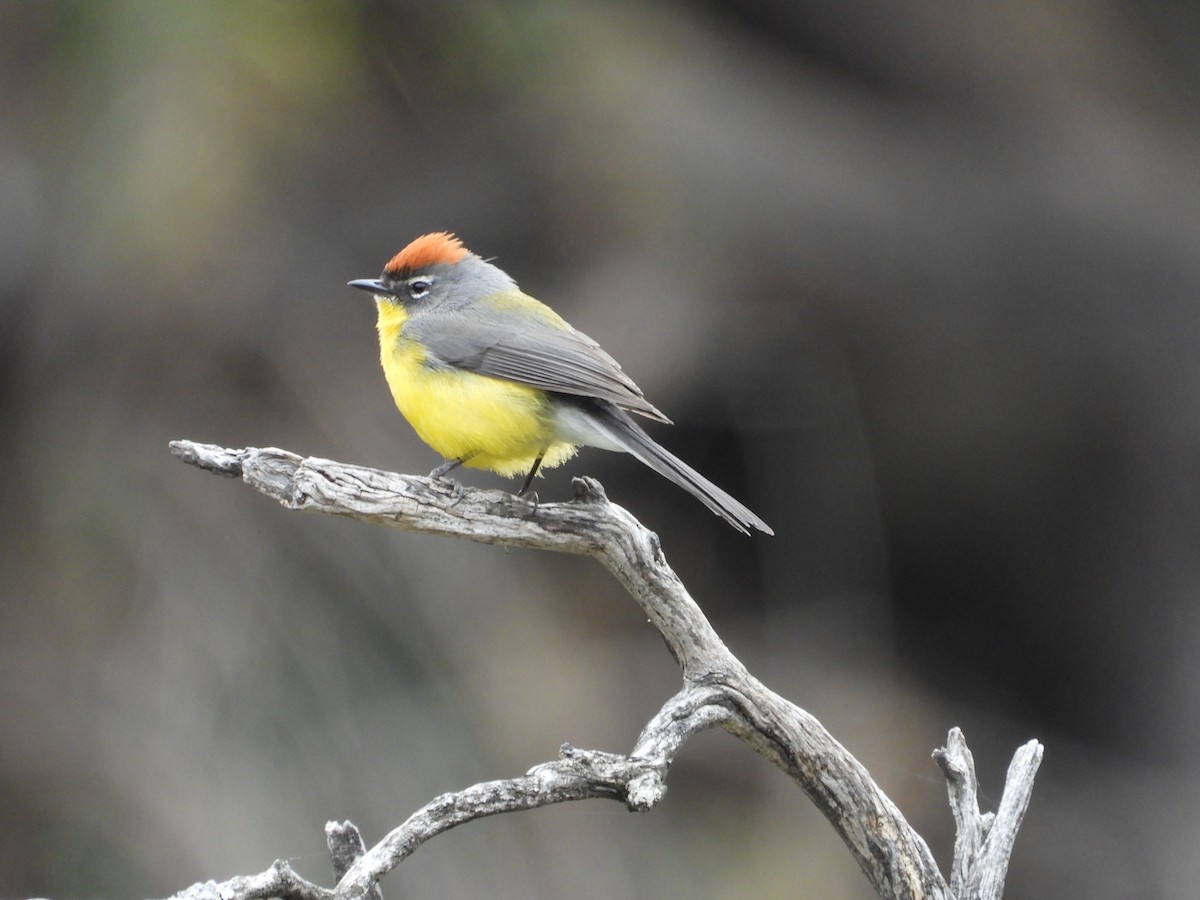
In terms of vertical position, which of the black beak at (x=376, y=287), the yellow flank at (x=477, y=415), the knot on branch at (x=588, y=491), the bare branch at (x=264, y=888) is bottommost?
the bare branch at (x=264, y=888)

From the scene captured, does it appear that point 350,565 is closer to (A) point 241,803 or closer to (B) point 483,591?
(B) point 483,591

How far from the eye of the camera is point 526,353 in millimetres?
4984

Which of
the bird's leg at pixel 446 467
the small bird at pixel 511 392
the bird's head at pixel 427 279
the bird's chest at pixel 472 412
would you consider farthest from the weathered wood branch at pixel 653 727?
the bird's head at pixel 427 279

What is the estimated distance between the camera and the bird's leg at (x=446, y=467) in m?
4.57

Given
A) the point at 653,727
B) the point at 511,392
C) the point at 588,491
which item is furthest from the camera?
the point at 511,392

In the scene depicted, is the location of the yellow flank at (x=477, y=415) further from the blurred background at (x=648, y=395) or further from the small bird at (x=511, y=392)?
the blurred background at (x=648, y=395)

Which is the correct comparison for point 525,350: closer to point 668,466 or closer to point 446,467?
point 446,467

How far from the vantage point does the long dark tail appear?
4293 millimetres

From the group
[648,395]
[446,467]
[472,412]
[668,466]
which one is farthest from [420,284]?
[648,395]

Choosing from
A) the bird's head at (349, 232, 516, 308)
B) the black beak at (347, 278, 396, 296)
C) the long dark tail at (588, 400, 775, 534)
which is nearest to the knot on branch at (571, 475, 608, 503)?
the long dark tail at (588, 400, 775, 534)

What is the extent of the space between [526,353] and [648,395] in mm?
4022

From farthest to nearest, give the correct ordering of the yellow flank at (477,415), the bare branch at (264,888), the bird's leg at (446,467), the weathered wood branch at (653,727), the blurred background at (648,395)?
the blurred background at (648,395) < the yellow flank at (477,415) < the bird's leg at (446,467) < the weathered wood branch at (653,727) < the bare branch at (264,888)

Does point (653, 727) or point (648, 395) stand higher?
point (648, 395)

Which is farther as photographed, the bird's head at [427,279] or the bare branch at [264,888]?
the bird's head at [427,279]
